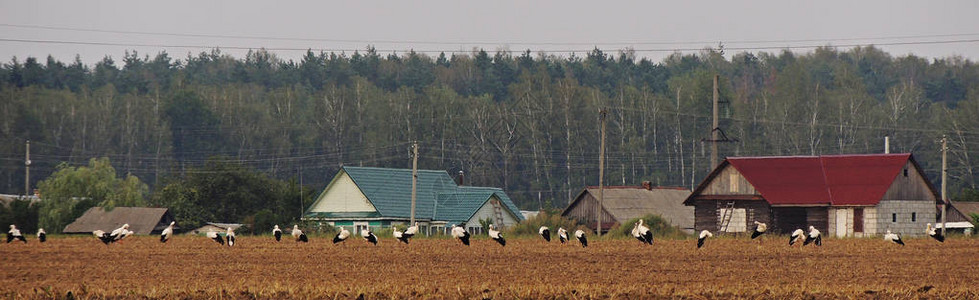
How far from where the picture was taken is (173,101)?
401 feet

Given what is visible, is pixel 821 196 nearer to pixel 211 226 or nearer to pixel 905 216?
pixel 905 216

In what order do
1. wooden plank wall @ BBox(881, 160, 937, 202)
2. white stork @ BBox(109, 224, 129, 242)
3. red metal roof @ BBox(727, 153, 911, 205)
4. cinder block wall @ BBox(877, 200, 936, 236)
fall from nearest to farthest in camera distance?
white stork @ BBox(109, 224, 129, 242), cinder block wall @ BBox(877, 200, 936, 236), red metal roof @ BBox(727, 153, 911, 205), wooden plank wall @ BBox(881, 160, 937, 202)

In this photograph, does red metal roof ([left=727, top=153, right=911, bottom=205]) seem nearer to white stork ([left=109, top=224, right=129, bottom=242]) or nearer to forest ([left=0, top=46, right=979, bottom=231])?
white stork ([left=109, top=224, right=129, bottom=242])

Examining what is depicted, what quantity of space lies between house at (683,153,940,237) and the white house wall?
20399 millimetres

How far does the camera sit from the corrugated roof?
75500 mm

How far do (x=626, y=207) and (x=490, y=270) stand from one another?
148 feet

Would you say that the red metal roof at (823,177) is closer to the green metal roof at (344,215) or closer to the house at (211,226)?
the green metal roof at (344,215)

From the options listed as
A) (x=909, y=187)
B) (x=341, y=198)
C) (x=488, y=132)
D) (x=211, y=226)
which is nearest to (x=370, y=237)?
(x=909, y=187)

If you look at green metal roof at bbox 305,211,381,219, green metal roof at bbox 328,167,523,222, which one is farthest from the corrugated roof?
green metal roof at bbox 305,211,381,219

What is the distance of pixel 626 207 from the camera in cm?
7606

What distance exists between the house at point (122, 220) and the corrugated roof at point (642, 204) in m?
21.9

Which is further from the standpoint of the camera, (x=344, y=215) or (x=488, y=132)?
(x=488, y=132)

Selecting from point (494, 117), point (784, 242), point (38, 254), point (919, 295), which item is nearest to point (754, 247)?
point (784, 242)

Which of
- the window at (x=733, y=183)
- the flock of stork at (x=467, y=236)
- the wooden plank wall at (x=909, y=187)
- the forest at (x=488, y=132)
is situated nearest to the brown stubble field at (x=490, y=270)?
the flock of stork at (x=467, y=236)
